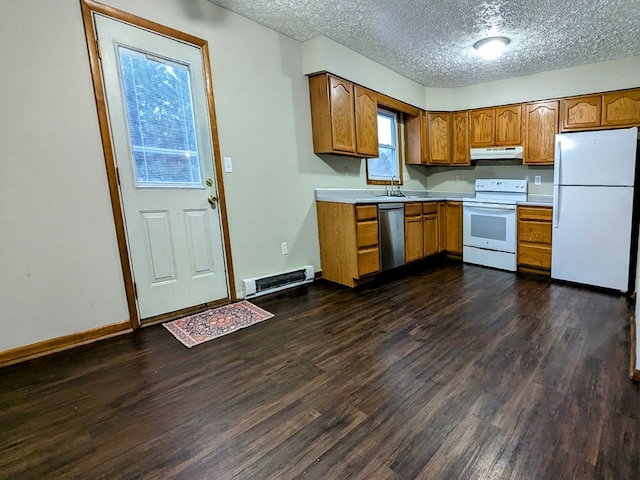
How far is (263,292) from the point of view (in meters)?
3.13

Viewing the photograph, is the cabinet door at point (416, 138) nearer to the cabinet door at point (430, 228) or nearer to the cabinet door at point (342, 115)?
the cabinet door at point (430, 228)

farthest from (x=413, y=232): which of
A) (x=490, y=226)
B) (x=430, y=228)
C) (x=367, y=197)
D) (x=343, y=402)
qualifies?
(x=343, y=402)

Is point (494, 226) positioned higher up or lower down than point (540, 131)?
lower down

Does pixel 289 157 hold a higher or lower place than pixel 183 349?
higher

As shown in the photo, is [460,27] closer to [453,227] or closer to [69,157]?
[453,227]

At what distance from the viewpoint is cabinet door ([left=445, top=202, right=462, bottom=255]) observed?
4.38 meters

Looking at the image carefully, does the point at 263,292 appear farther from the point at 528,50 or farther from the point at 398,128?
the point at 528,50

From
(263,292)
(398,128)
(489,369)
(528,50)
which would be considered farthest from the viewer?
(398,128)

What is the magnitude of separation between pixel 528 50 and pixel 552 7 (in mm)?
881

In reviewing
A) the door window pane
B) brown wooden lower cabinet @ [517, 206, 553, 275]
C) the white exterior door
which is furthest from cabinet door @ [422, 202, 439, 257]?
the door window pane

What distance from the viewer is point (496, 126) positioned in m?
4.33

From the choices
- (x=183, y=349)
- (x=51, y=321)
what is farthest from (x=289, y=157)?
(x=51, y=321)

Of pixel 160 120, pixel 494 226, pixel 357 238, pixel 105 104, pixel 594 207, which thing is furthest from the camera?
pixel 494 226

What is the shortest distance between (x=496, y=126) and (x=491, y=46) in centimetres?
139
